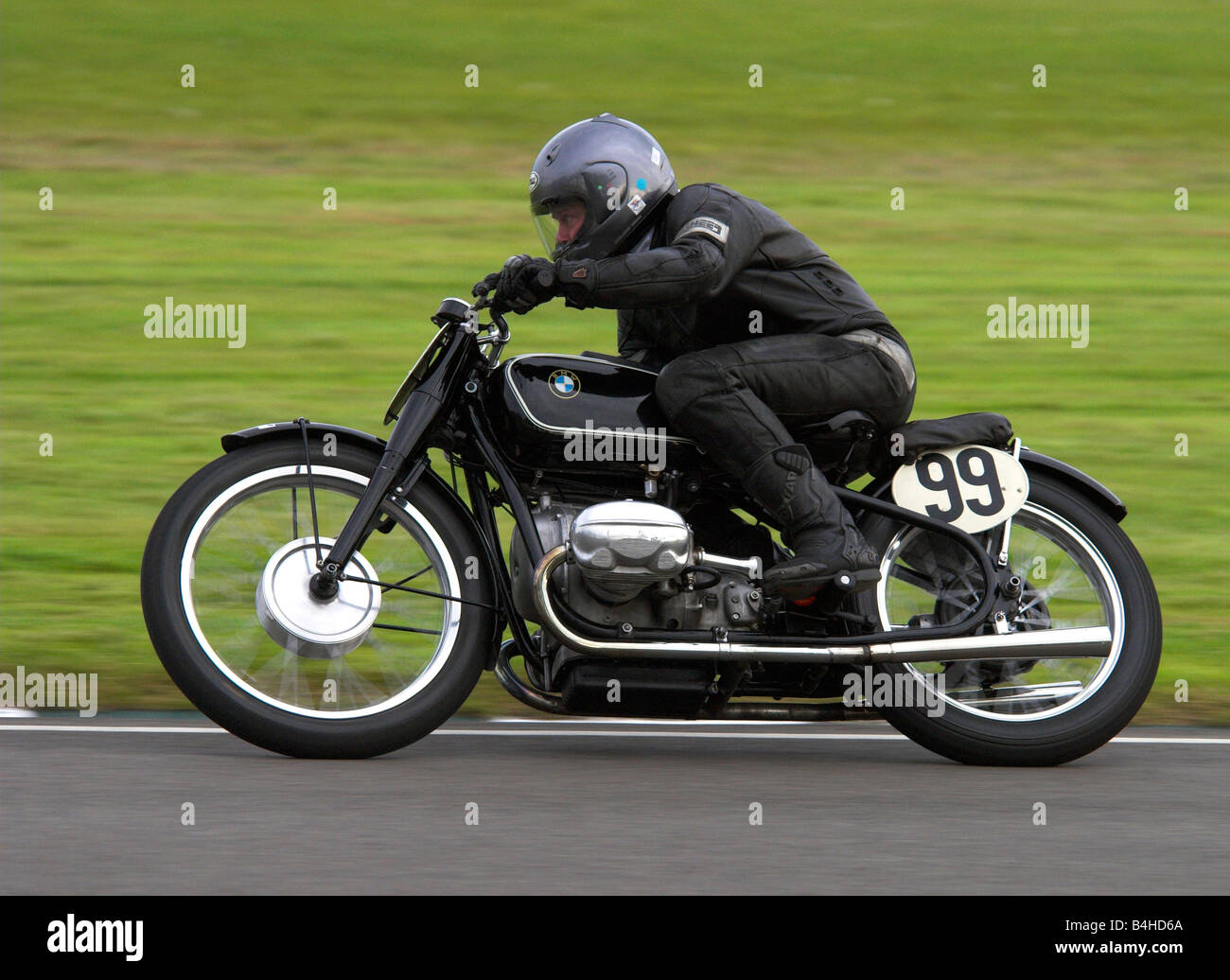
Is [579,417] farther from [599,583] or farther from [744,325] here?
[744,325]

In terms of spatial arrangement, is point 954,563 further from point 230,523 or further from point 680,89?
point 680,89

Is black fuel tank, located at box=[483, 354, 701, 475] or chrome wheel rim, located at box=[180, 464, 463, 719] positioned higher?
black fuel tank, located at box=[483, 354, 701, 475]

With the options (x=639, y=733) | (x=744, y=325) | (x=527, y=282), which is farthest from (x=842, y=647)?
(x=527, y=282)

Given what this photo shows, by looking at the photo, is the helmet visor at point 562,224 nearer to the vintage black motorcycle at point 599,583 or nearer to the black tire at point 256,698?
the vintage black motorcycle at point 599,583

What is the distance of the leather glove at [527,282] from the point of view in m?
5.16

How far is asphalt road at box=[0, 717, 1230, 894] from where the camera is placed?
4.13 m

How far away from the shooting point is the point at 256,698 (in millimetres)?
5207

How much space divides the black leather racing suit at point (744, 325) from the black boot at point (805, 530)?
0.06 m

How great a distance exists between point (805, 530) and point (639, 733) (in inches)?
38.5

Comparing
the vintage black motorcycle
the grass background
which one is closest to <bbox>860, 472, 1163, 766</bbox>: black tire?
the vintage black motorcycle

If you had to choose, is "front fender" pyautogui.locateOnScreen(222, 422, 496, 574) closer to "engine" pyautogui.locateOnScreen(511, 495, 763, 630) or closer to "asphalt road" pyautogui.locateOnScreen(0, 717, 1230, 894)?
"engine" pyautogui.locateOnScreen(511, 495, 763, 630)

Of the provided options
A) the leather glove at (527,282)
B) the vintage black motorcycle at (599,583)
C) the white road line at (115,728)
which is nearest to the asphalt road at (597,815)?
the white road line at (115,728)
